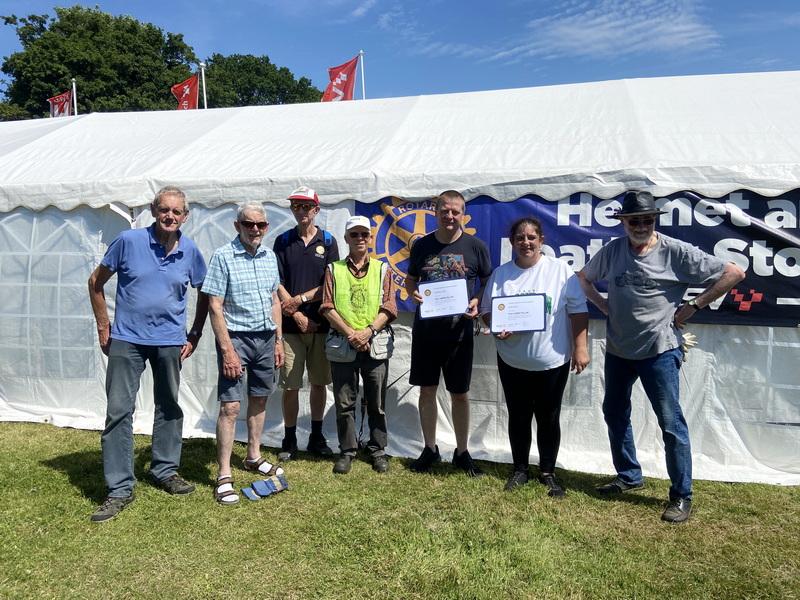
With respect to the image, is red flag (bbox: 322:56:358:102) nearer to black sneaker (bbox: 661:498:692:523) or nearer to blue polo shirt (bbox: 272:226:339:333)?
blue polo shirt (bbox: 272:226:339:333)

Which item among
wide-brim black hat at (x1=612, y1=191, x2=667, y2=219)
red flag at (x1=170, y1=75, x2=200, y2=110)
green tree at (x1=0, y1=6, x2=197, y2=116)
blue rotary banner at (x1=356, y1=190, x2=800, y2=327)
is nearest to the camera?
wide-brim black hat at (x1=612, y1=191, x2=667, y2=219)

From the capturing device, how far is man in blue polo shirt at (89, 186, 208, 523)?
3.32m

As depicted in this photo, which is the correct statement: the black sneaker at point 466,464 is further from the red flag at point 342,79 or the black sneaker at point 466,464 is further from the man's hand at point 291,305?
the red flag at point 342,79

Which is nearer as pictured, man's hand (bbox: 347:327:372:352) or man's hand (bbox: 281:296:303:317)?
man's hand (bbox: 347:327:372:352)

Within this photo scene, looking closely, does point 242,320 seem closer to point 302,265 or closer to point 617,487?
point 302,265

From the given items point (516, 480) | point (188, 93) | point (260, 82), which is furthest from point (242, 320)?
point (260, 82)

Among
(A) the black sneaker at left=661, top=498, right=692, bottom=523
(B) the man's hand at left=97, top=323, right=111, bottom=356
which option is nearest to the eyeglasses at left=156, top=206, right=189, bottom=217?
(B) the man's hand at left=97, top=323, right=111, bottom=356

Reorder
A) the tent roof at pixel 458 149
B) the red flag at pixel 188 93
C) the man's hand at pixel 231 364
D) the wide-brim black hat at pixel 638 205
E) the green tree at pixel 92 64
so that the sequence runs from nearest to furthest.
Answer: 1. the wide-brim black hat at pixel 638 205
2. the man's hand at pixel 231 364
3. the tent roof at pixel 458 149
4. the red flag at pixel 188 93
5. the green tree at pixel 92 64

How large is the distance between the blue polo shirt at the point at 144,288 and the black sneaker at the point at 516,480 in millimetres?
2376

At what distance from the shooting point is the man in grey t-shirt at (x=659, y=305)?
10.5 feet

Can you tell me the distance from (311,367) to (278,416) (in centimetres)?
93

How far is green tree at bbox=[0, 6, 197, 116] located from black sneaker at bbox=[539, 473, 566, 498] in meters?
29.4

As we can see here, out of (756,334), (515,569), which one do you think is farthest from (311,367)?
(756,334)

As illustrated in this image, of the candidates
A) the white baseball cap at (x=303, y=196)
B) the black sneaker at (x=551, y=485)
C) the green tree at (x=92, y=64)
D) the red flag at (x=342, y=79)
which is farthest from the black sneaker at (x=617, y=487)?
the green tree at (x=92, y=64)
